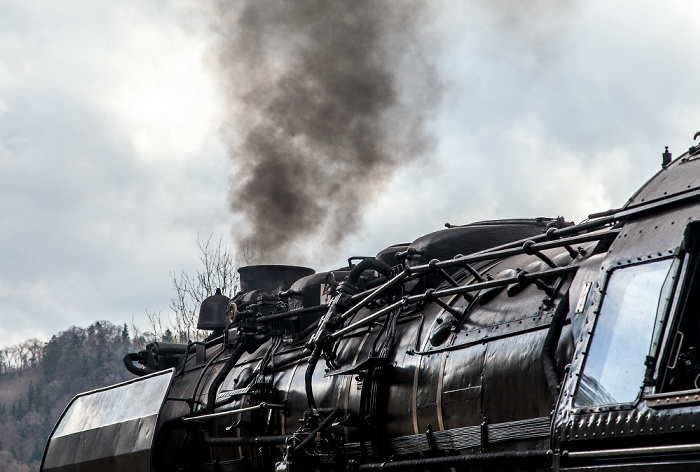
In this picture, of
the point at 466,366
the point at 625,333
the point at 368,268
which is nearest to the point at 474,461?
the point at 466,366

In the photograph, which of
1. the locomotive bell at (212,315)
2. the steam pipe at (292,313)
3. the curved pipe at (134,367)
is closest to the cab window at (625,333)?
the steam pipe at (292,313)

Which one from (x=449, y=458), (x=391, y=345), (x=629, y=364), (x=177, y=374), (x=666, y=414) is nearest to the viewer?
(x=666, y=414)

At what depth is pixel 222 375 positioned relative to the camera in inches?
392

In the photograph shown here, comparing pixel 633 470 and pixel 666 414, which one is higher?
pixel 666 414

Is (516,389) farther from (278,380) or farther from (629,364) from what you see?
(278,380)

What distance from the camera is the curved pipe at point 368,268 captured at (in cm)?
779

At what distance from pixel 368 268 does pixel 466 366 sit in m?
2.29

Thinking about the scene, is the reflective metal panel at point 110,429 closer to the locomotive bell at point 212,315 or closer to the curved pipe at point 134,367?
the curved pipe at point 134,367

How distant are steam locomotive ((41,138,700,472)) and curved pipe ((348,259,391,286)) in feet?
0.05

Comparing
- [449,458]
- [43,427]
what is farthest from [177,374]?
[43,427]

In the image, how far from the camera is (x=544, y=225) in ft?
24.6

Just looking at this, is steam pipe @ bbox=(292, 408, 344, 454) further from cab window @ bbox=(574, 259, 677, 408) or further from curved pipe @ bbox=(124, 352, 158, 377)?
curved pipe @ bbox=(124, 352, 158, 377)

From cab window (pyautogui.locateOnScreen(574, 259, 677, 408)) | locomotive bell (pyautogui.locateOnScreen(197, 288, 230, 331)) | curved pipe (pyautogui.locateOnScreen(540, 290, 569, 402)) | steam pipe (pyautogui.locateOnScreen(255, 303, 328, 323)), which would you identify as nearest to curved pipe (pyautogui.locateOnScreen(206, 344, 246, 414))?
steam pipe (pyautogui.locateOnScreen(255, 303, 328, 323))

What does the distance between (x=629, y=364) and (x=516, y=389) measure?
1281mm
